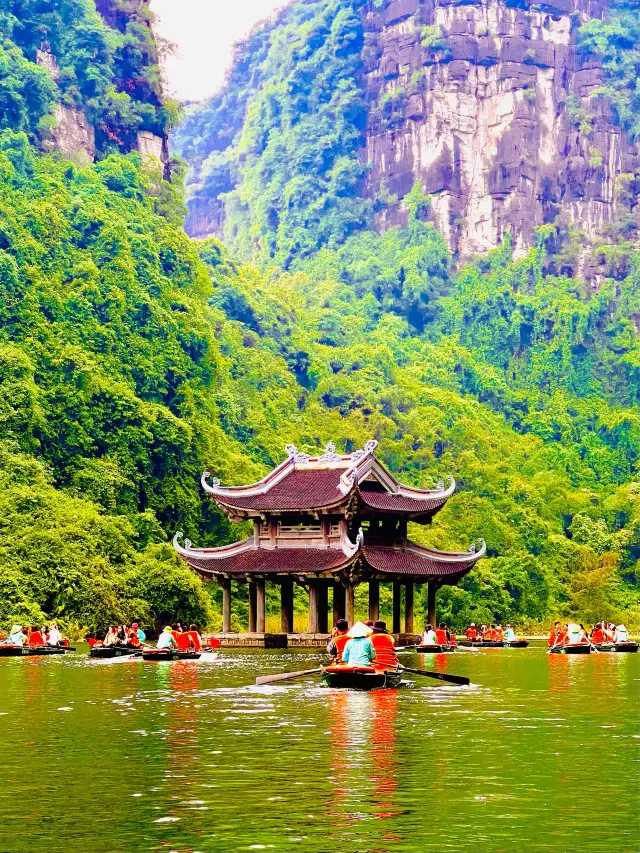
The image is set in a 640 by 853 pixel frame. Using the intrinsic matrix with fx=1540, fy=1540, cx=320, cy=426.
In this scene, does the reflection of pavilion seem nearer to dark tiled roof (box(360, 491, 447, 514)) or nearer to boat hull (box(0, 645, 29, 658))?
dark tiled roof (box(360, 491, 447, 514))

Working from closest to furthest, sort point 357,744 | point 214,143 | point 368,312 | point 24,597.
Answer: point 357,744 < point 24,597 < point 368,312 < point 214,143

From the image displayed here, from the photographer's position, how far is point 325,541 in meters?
46.7

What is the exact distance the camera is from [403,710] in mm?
22812

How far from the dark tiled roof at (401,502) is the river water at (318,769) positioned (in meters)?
18.9

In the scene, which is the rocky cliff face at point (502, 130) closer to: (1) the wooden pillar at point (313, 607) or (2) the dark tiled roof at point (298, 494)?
(2) the dark tiled roof at point (298, 494)

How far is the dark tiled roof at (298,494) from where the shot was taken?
4600 centimetres

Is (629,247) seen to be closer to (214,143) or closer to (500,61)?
(500,61)

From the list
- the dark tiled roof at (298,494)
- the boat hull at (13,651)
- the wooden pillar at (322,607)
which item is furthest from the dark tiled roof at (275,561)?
the boat hull at (13,651)

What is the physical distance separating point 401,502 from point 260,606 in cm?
561

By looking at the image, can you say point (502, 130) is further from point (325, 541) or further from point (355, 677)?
point (355, 677)

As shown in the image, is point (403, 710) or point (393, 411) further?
point (393, 411)

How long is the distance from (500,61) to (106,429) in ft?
185

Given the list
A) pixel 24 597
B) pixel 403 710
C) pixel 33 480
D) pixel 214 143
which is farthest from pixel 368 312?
pixel 403 710

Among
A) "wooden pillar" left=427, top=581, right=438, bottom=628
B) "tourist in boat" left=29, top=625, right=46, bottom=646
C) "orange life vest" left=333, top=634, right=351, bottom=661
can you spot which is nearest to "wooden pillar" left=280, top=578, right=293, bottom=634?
"wooden pillar" left=427, top=581, right=438, bottom=628
